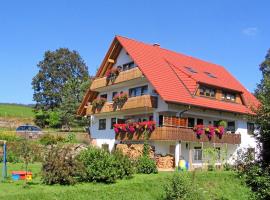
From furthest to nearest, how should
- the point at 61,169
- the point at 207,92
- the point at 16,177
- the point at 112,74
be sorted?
the point at 112,74, the point at 207,92, the point at 16,177, the point at 61,169

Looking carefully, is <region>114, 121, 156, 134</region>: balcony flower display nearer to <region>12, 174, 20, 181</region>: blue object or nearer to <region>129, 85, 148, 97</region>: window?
<region>129, 85, 148, 97</region>: window

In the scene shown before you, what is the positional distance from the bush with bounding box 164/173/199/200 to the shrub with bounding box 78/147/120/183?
11.6 feet

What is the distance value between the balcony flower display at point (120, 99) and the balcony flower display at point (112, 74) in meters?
2.23

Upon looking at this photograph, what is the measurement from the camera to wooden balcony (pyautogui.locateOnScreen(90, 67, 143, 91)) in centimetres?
3706

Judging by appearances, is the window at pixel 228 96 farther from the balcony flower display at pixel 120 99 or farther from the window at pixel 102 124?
the window at pixel 102 124

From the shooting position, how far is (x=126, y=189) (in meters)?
21.9

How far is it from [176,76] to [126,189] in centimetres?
1789

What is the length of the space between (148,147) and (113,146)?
8.53 meters

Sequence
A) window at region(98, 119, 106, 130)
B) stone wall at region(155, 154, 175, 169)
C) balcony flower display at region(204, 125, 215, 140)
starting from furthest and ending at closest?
window at region(98, 119, 106, 130)
balcony flower display at region(204, 125, 215, 140)
stone wall at region(155, 154, 175, 169)

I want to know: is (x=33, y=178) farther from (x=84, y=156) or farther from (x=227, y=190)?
(x=227, y=190)

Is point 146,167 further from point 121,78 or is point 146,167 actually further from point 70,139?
point 70,139

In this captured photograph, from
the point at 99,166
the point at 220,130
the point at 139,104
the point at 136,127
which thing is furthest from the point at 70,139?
the point at 99,166

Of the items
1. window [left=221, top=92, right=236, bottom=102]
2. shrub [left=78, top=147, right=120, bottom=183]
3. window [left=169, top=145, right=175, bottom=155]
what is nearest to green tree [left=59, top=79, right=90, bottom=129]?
window [left=221, top=92, right=236, bottom=102]

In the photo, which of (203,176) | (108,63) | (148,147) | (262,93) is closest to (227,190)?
(203,176)
